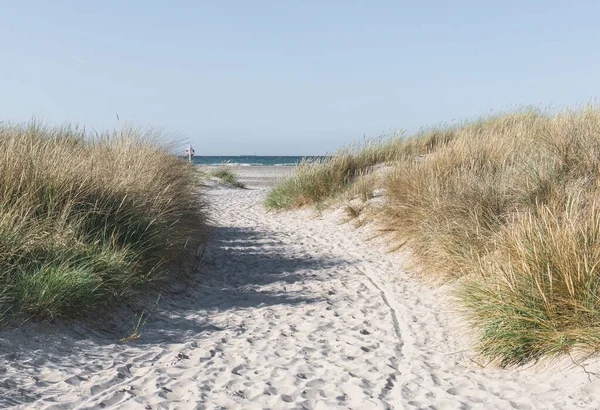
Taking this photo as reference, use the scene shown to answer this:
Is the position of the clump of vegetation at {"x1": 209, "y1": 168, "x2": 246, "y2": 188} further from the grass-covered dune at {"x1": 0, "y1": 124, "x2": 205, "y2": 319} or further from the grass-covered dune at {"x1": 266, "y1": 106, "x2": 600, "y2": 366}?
the grass-covered dune at {"x1": 0, "y1": 124, "x2": 205, "y2": 319}

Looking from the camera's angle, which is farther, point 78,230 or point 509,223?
point 509,223

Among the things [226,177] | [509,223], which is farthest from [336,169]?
[226,177]

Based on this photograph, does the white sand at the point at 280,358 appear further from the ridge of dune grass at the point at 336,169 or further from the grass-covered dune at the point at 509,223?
the ridge of dune grass at the point at 336,169

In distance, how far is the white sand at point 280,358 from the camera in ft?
11.6

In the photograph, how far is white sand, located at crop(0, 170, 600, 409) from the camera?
3525 mm

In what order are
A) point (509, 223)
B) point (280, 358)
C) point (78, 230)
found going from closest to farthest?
1. point (280, 358)
2. point (78, 230)
3. point (509, 223)

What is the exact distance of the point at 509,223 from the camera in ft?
18.7

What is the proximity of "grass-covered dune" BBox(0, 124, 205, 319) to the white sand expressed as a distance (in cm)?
32

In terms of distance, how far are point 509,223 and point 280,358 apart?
277 cm

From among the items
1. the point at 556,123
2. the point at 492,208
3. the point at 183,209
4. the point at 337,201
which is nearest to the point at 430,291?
the point at 492,208

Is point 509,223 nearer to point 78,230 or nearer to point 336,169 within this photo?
point 78,230

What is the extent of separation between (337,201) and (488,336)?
8.17 metres

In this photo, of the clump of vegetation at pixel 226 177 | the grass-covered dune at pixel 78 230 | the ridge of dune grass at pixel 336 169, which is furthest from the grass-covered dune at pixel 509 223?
the clump of vegetation at pixel 226 177

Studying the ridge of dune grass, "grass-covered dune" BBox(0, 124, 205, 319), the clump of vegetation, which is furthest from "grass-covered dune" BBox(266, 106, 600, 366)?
the clump of vegetation
